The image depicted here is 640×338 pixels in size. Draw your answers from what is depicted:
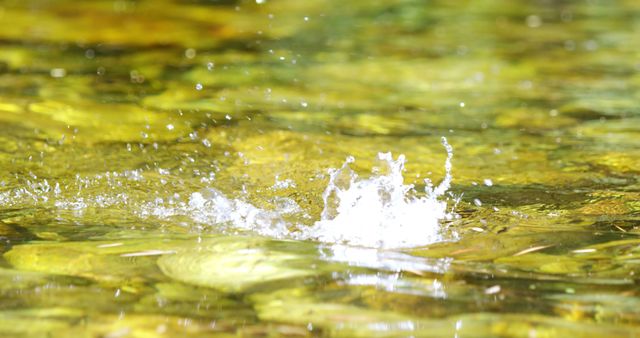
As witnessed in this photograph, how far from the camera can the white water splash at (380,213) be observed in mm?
2633

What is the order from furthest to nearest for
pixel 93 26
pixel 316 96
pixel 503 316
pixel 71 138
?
pixel 93 26 → pixel 316 96 → pixel 71 138 → pixel 503 316

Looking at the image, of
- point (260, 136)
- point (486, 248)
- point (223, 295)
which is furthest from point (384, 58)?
point (223, 295)

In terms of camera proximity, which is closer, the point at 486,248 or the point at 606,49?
the point at 486,248

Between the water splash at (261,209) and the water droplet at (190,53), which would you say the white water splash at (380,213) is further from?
the water droplet at (190,53)

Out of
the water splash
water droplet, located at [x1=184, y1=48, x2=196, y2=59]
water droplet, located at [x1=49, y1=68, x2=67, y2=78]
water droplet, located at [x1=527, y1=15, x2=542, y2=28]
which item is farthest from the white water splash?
water droplet, located at [x1=527, y1=15, x2=542, y2=28]

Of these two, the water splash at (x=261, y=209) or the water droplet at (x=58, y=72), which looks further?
the water droplet at (x=58, y=72)

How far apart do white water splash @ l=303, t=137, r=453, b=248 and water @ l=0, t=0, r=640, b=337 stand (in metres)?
0.01

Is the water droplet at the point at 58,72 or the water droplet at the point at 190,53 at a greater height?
the water droplet at the point at 190,53

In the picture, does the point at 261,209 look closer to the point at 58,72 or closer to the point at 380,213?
the point at 380,213

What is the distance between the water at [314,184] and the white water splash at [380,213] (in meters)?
0.01

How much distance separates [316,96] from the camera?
515cm

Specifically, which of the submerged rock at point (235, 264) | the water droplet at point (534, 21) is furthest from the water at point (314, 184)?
the water droplet at point (534, 21)

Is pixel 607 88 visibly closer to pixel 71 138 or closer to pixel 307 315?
pixel 71 138

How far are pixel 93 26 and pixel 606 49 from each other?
440cm
